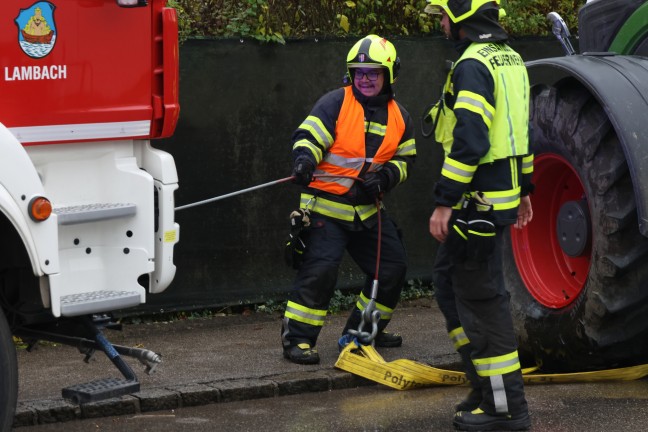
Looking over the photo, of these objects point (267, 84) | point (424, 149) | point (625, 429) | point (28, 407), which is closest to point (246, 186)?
point (267, 84)

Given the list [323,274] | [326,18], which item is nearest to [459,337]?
[323,274]

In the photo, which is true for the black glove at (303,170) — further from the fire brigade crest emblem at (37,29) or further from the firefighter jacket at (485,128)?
the fire brigade crest emblem at (37,29)

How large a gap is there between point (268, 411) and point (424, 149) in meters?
3.26

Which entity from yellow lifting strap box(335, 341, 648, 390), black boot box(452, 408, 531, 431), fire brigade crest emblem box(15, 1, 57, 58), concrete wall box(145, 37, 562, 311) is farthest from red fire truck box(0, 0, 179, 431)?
concrete wall box(145, 37, 562, 311)

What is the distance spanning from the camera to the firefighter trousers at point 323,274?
7.21m

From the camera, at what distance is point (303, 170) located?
22.8 ft

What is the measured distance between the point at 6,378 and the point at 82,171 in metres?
0.94

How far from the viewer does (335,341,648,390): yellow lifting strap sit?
6.70m

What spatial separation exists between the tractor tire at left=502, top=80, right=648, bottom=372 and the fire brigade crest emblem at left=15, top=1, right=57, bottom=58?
2.74 meters

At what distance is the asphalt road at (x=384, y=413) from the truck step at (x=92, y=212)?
49.9 inches

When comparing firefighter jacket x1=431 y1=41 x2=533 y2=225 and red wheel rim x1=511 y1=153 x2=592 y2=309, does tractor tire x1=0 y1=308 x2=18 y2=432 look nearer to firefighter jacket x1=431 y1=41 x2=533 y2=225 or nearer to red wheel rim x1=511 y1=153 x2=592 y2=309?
firefighter jacket x1=431 y1=41 x2=533 y2=225

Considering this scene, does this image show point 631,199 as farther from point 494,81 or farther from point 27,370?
point 27,370

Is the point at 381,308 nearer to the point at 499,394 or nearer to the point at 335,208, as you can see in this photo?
the point at 335,208

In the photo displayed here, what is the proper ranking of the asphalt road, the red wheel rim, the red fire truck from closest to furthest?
the red fire truck < the asphalt road < the red wheel rim
